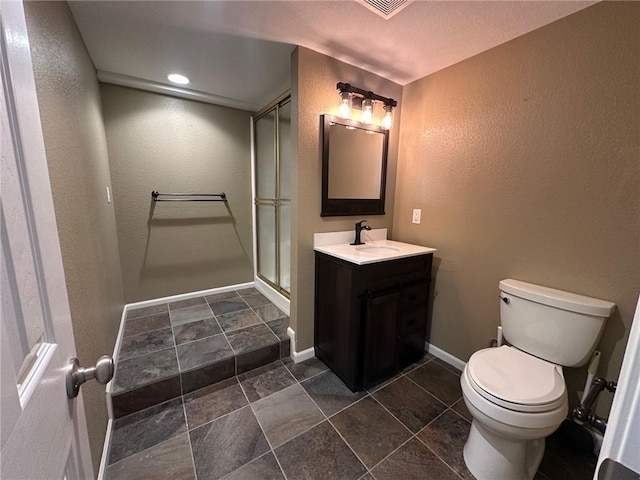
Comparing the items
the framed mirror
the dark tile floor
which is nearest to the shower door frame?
the framed mirror

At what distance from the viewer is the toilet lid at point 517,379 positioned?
1.08 m

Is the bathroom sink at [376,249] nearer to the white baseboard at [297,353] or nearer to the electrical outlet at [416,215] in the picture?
the electrical outlet at [416,215]

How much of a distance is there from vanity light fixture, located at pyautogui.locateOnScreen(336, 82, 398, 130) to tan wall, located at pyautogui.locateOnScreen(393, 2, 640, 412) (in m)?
0.24

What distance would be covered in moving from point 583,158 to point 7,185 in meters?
2.07

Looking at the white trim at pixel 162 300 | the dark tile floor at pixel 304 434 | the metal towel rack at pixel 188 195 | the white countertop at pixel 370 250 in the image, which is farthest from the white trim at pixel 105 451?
the metal towel rack at pixel 188 195

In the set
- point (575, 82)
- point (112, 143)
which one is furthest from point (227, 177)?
point (575, 82)

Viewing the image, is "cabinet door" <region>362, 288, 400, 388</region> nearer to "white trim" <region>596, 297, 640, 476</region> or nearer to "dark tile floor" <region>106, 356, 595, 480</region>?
"dark tile floor" <region>106, 356, 595, 480</region>

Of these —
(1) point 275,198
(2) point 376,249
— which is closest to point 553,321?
(2) point 376,249

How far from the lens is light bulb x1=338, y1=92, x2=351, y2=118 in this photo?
5.86ft

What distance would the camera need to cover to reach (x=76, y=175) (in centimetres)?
122

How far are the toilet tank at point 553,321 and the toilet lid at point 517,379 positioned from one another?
0.22 feet

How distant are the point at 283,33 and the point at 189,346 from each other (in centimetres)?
219

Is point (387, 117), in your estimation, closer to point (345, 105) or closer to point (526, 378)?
point (345, 105)

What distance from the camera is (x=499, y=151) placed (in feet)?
5.29
